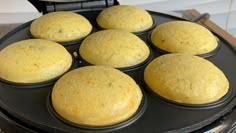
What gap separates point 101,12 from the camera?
1126mm

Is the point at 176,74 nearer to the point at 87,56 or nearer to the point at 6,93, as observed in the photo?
the point at 87,56

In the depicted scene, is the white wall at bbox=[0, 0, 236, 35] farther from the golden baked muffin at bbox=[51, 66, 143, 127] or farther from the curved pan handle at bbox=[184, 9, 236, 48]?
the golden baked muffin at bbox=[51, 66, 143, 127]

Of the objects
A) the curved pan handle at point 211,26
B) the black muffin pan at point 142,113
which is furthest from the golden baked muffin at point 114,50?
the curved pan handle at point 211,26

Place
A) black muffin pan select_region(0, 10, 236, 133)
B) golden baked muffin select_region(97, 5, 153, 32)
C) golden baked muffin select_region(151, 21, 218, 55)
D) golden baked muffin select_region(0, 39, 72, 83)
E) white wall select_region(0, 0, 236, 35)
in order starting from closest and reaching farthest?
black muffin pan select_region(0, 10, 236, 133) < golden baked muffin select_region(0, 39, 72, 83) < golden baked muffin select_region(151, 21, 218, 55) < golden baked muffin select_region(97, 5, 153, 32) < white wall select_region(0, 0, 236, 35)

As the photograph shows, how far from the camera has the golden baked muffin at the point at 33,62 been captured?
0.81m

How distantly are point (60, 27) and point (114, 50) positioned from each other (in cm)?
20

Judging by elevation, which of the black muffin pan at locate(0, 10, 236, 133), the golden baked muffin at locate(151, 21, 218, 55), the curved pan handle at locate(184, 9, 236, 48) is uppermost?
the golden baked muffin at locate(151, 21, 218, 55)

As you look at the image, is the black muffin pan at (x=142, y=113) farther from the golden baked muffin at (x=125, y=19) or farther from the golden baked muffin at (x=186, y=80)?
the golden baked muffin at (x=125, y=19)

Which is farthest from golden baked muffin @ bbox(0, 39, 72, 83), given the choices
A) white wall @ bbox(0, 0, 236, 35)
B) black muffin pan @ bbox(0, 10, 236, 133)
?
white wall @ bbox(0, 0, 236, 35)

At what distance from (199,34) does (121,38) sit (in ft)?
0.71

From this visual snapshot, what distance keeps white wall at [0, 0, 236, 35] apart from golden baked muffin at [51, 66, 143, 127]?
2.54ft

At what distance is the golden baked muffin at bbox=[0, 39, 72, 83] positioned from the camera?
814 mm

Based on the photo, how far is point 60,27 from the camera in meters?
0.99

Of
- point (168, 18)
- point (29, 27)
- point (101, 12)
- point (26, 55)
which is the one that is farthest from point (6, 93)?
point (168, 18)
